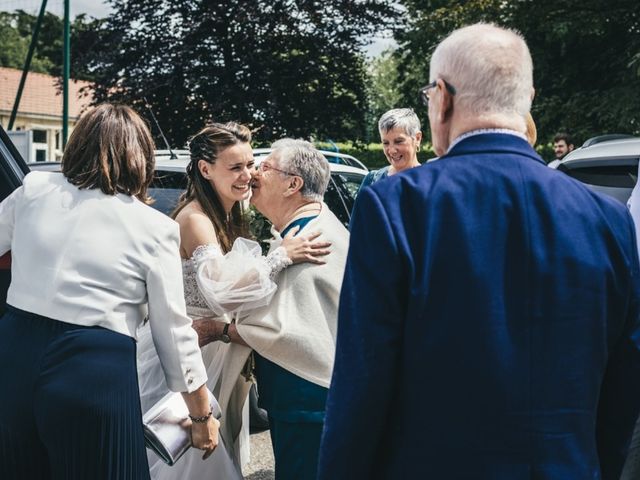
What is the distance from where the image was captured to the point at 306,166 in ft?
10.6

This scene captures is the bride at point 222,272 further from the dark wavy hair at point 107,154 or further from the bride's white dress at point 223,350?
the dark wavy hair at point 107,154

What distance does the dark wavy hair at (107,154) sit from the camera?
7.88 ft

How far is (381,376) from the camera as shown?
1667mm

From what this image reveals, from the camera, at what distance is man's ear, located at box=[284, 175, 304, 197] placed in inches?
126

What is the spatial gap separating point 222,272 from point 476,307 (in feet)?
5.45

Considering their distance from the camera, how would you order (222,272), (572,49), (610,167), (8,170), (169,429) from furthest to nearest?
1. (572,49)
2. (610,167)
3. (222,272)
4. (8,170)
5. (169,429)

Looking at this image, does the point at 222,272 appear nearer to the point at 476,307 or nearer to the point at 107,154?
the point at 107,154

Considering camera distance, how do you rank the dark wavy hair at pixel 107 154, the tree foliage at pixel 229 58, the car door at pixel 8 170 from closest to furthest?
1. the dark wavy hair at pixel 107 154
2. the car door at pixel 8 170
3. the tree foliage at pixel 229 58

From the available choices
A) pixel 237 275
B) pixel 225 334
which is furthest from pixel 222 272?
pixel 225 334

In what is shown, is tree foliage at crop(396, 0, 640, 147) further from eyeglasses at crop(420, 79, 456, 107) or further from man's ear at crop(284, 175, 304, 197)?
eyeglasses at crop(420, 79, 456, 107)

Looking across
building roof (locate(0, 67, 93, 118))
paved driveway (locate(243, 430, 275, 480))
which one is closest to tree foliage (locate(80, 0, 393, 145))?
paved driveway (locate(243, 430, 275, 480))

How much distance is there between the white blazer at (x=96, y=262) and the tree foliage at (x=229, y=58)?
16606 mm

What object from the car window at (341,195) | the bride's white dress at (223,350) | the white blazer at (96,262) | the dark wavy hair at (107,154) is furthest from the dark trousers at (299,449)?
the car window at (341,195)

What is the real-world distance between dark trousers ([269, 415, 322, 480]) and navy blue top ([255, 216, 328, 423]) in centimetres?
3
